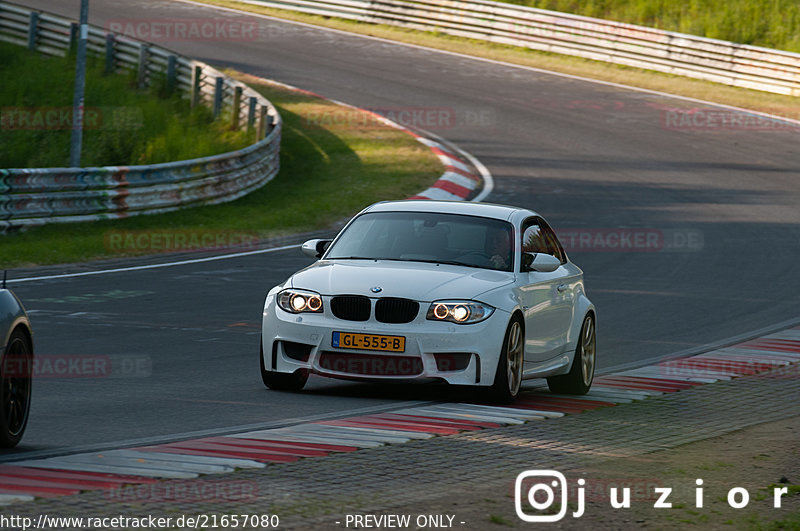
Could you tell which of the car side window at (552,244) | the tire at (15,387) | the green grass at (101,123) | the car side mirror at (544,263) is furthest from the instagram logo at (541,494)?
the green grass at (101,123)

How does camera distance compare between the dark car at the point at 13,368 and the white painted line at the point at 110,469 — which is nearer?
the white painted line at the point at 110,469

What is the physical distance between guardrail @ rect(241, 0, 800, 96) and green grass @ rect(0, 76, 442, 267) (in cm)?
1056

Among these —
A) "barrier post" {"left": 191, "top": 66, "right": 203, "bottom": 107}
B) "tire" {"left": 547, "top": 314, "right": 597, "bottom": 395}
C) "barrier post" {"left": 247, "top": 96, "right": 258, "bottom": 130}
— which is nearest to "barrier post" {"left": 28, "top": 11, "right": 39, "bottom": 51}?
"barrier post" {"left": 191, "top": 66, "right": 203, "bottom": 107}

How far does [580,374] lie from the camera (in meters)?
10.9

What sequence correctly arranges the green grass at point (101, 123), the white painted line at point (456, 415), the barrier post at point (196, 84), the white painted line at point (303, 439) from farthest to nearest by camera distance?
the barrier post at point (196, 84) → the green grass at point (101, 123) → the white painted line at point (456, 415) → the white painted line at point (303, 439)

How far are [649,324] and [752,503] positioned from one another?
8.00m

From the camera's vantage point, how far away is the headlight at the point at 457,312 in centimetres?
951

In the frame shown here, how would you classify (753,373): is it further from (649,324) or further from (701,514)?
(701,514)

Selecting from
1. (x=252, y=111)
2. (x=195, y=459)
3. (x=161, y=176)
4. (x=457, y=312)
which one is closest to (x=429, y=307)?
(x=457, y=312)

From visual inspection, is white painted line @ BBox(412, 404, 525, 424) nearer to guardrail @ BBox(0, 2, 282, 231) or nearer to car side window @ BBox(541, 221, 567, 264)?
car side window @ BBox(541, 221, 567, 264)

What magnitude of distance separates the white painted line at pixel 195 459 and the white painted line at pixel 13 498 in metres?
1.11

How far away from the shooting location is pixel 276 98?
114ft

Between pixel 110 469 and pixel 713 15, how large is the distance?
1602 inches

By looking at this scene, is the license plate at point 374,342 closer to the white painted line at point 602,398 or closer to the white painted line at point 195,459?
the white painted line at point 602,398
